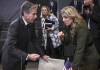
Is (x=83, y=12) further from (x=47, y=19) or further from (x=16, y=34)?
(x=16, y=34)

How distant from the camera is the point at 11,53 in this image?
3.55 m

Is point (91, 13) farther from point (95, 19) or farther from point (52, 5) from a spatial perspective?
point (52, 5)

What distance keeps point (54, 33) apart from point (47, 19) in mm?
388

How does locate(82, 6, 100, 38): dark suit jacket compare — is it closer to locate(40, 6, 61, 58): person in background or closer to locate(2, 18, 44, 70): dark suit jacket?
locate(40, 6, 61, 58): person in background

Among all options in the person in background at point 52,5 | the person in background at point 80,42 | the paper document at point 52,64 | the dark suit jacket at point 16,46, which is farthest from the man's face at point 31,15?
the person in background at point 52,5

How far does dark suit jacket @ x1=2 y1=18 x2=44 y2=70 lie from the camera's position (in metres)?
3.51

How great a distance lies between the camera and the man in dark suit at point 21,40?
3.50 metres

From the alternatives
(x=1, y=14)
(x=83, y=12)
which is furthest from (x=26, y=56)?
(x=1, y=14)

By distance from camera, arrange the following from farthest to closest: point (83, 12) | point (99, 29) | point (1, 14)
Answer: point (1, 14)
point (99, 29)
point (83, 12)

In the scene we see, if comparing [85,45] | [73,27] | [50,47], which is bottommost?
[50,47]

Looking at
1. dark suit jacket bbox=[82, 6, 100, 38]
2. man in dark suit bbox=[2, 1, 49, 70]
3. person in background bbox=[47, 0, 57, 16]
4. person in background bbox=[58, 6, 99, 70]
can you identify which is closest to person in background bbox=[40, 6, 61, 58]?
dark suit jacket bbox=[82, 6, 100, 38]

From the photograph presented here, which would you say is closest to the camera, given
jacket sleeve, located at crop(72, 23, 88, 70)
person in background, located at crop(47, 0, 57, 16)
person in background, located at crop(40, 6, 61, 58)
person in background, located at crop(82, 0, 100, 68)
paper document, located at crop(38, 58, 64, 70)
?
jacket sleeve, located at crop(72, 23, 88, 70)

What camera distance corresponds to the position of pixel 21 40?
3.61 m

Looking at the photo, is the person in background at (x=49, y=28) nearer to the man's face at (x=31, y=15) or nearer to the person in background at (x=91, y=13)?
the person in background at (x=91, y=13)
